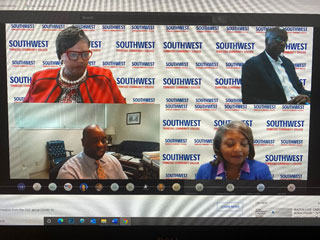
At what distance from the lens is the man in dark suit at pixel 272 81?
57cm

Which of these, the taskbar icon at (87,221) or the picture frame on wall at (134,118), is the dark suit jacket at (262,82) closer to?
the picture frame on wall at (134,118)

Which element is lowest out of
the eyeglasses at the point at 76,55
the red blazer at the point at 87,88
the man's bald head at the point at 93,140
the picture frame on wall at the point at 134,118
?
the man's bald head at the point at 93,140

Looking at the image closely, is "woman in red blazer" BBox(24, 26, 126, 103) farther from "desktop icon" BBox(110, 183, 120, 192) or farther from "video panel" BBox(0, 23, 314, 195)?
"desktop icon" BBox(110, 183, 120, 192)

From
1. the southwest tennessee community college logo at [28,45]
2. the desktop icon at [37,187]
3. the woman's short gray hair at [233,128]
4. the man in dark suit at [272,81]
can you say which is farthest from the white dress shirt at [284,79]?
the desktop icon at [37,187]

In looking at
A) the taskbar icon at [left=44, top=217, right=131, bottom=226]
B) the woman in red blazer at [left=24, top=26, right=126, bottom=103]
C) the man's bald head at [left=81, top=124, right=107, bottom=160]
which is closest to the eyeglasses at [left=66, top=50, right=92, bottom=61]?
the woman in red blazer at [left=24, top=26, right=126, bottom=103]

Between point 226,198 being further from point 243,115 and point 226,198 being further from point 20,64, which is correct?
point 20,64

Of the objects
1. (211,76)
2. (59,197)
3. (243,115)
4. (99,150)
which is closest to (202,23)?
(211,76)

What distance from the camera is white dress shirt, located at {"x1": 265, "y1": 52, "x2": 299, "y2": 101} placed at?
57cm

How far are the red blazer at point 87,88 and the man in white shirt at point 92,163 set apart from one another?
8 cm

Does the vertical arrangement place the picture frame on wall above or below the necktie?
above

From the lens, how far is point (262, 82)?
0.58 metres

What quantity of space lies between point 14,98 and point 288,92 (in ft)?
2.14
